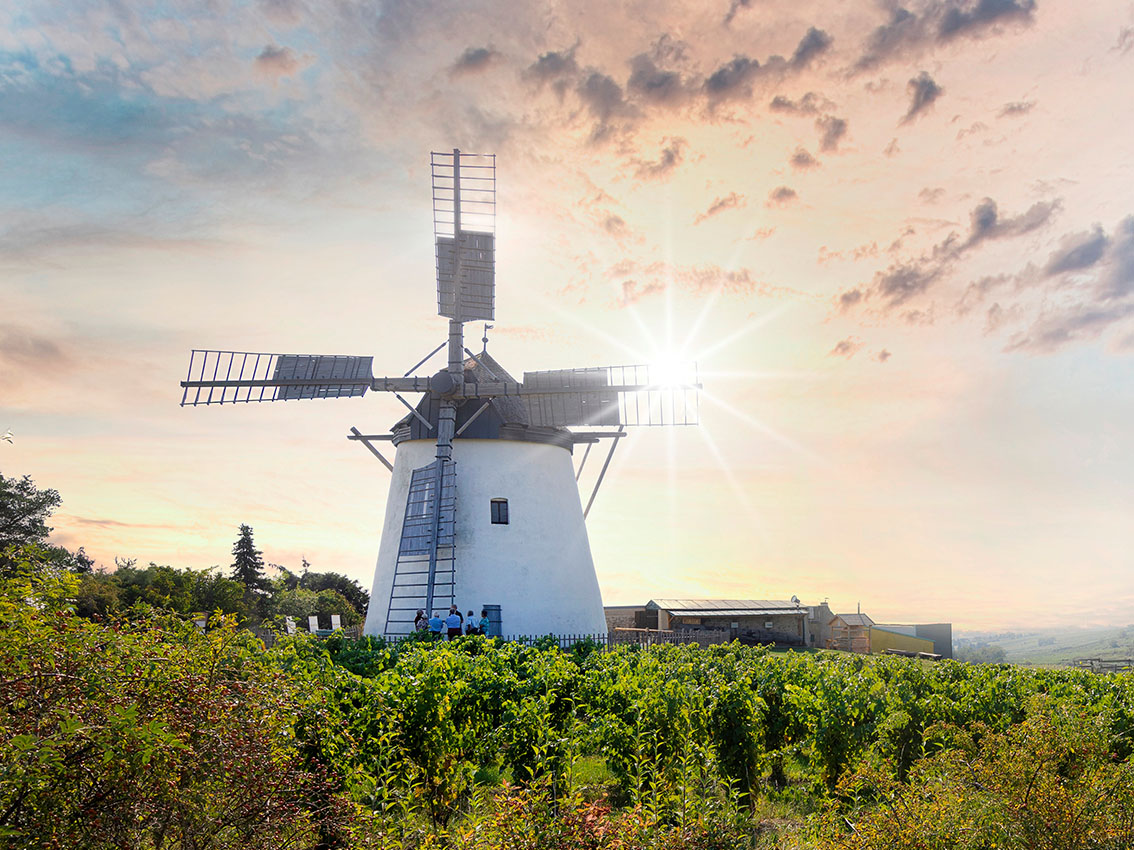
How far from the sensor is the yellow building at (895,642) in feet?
135

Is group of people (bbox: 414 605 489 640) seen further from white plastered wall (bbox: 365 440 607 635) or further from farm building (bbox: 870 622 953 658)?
farm building (bbox: 870 622 953 658)

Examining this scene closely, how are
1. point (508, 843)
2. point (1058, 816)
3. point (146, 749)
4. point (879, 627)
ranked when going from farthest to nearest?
point (879, 627) → point (1058, 816) → point (508, 843) → point (146, 749)

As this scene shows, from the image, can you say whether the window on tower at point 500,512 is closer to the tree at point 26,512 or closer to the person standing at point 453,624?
the person standing at point 453,624

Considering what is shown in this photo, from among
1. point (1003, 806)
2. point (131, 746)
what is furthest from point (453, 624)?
point (131, 746)

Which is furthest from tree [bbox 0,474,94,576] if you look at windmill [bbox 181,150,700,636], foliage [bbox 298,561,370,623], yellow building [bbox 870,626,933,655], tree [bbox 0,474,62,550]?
yellow building [bbox 870,626,933,655]

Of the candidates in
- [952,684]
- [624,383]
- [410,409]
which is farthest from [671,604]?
[952,684]

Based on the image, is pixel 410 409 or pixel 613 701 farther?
pixel 410 409

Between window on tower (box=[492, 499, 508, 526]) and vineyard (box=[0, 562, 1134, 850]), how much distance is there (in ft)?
41.4

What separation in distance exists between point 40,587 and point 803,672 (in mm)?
10354

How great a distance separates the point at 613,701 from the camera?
11352mm

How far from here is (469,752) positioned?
1043 centimetres

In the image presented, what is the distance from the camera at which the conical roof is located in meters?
25.8

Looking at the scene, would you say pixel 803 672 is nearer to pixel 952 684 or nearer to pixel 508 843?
pixel 952 684

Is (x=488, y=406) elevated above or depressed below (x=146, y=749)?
above
